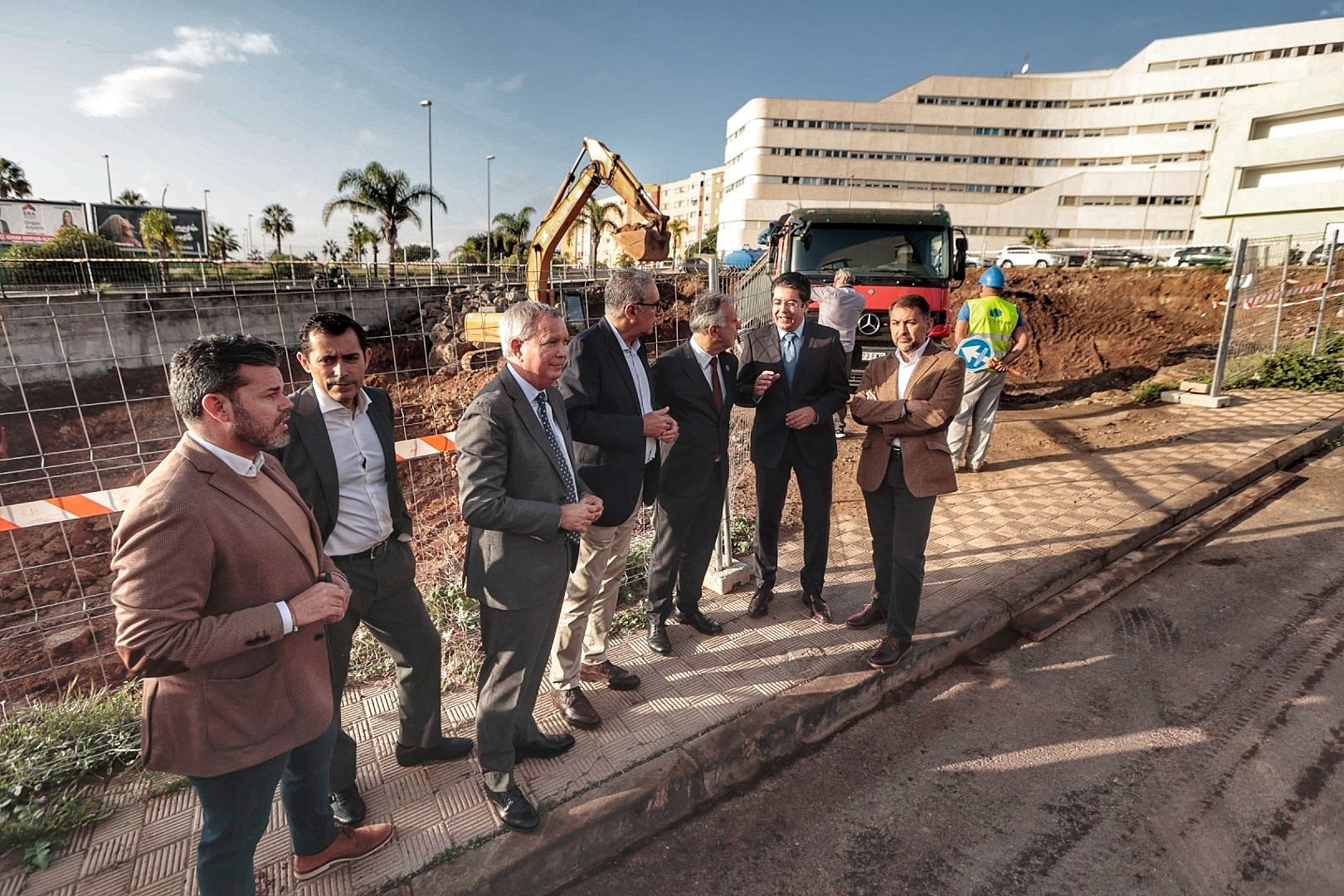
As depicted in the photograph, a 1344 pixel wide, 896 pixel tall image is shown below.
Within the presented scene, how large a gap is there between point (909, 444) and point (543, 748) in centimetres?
241

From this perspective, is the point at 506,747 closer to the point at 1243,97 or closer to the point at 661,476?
the point at 661,476

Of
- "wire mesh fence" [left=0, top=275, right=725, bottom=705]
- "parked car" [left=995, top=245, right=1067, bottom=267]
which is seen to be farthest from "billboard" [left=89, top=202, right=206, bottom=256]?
"parked car" [left=995, top=245, right=1067, bottom=267]

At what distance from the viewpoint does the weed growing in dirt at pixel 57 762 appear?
2.35 meters

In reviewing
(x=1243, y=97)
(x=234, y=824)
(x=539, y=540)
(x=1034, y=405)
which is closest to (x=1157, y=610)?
(x=539, y=540)

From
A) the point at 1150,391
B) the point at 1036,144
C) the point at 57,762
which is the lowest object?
the point at 57,762

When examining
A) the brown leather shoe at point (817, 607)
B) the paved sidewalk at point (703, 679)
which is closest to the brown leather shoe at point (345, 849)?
the paved sidewalk at point (703, 679)

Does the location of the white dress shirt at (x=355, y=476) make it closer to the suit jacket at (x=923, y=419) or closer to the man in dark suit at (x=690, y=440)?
the man in dark suit at (x=690, y=440)

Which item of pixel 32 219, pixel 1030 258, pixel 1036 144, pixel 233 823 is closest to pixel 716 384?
pixel 233 823

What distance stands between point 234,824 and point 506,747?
955mm

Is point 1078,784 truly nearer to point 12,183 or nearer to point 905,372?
point 905,372

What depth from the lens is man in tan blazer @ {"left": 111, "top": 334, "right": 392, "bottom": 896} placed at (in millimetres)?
1482

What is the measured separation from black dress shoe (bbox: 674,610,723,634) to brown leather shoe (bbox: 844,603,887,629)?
0.80 meters

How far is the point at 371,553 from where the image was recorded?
2.43 meters

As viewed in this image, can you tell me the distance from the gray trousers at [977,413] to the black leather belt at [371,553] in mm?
5661
